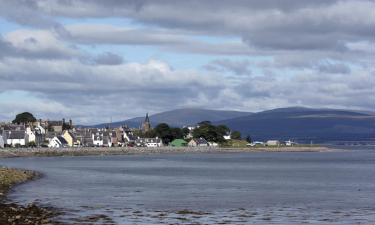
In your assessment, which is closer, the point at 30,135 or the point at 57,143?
the point at 30,135

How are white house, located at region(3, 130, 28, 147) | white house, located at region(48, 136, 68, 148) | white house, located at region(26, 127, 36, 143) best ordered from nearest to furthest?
white house, located at region(3, 130, 28, 147) < white house, located at region(26, 127, 36, 143) < white house, located at region(48, 136, 68, 148)

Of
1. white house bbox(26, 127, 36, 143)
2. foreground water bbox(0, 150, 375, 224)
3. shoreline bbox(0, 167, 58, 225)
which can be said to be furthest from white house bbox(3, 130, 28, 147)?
shoreline bbox(0, 167, 58, 225)

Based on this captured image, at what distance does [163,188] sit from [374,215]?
24.4 meters

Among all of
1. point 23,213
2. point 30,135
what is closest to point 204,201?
point 23,213

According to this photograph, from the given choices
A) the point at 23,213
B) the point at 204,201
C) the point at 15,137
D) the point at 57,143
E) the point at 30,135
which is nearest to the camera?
the point at 23,213

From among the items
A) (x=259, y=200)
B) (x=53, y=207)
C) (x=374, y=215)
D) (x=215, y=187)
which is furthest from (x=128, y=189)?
(x=374, y=215)

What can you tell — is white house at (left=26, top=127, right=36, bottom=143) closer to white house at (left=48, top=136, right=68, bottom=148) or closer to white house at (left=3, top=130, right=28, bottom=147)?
white house at (left=3, top=130, right=28, bottom=147)

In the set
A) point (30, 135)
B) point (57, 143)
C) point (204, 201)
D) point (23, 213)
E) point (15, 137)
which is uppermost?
point (30, 135)

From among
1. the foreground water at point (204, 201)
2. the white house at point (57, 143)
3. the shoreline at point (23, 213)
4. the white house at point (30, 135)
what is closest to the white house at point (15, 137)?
the white house at point (30, 135)

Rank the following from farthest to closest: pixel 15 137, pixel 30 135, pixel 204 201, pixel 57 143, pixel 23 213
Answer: pixel 57 143, pixel 30 135, pixel 15 137, pixel 204 201, pixel 23 213

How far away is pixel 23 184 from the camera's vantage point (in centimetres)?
5803

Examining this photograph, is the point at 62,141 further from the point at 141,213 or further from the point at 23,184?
the point at 141,213

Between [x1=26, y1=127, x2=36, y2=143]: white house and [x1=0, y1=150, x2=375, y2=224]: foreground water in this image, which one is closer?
[x1=0, y1=150, x2=375, y2=224]: foreground water

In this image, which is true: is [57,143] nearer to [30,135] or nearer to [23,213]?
[30,135]
